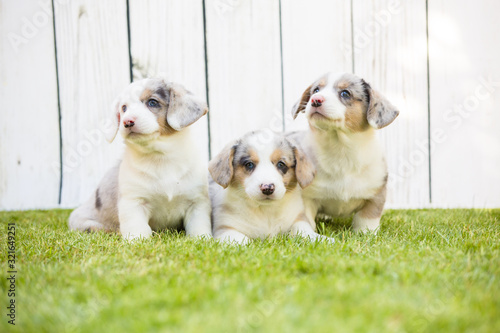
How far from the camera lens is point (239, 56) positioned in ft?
16.0

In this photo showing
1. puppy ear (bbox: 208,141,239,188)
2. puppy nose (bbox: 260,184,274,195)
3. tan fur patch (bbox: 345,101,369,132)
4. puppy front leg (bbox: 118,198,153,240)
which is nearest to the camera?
puppy nose (bbox: 260,184,274,195)

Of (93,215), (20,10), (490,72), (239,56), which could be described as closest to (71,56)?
(20,10)

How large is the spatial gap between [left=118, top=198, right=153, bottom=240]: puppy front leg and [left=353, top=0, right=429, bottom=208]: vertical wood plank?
2817 millimetres

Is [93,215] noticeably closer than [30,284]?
No

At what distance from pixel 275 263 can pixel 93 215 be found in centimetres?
182

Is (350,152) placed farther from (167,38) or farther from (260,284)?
(167,38)

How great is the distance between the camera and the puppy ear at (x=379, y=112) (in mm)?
3135

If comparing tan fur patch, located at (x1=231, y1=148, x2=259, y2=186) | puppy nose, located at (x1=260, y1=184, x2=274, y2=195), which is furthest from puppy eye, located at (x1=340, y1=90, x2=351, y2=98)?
puppy nose, located at (x1=260, y1=184, x2=274, y2=195)

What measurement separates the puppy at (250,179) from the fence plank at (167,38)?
1.76 m

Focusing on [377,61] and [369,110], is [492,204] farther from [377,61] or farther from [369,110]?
[369,110]

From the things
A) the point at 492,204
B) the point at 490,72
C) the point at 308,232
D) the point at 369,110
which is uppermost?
the point at 490,72

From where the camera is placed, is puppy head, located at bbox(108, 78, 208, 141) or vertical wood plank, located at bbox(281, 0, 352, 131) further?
vertical wood plank, located at bbox(281, 0, 352, 131)

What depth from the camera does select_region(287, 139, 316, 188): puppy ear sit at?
3082mm

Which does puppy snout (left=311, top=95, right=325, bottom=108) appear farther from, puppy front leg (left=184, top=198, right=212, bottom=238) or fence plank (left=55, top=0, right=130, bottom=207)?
fence plank (left=55, top=0, right=130, bottom=207)
